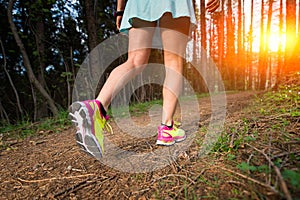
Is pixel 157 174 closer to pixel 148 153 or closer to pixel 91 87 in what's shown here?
pixel 148 153

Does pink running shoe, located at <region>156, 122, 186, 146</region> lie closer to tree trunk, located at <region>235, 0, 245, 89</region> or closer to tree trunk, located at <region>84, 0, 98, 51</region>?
tree trunk, located at <region>84, 0, 98, 51</region>

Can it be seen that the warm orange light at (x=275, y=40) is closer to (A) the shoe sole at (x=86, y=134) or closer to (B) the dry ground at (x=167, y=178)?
(B) the dry ground at (x=167, y=178)

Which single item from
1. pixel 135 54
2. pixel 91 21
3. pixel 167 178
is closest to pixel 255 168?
pixel 167 178

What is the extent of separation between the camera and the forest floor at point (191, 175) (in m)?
0.66

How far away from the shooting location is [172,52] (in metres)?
1.29

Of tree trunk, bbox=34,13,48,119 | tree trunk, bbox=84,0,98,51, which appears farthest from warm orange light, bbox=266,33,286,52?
tree trunk, bbox=34,13,48,119

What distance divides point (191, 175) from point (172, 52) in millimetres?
787

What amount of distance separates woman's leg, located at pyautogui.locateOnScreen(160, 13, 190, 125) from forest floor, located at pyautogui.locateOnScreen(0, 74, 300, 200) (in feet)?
1.06

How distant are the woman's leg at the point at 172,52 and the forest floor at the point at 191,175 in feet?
1.06

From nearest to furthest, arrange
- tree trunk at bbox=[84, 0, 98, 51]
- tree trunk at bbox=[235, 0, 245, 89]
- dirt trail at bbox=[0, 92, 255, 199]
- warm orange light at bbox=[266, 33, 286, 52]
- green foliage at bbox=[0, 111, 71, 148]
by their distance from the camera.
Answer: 1. dirt trail at bbox=[0, 92, 255, 199]
2. green foliage at bbox=[0, 111, 71, 148]
3. tree trunk at bbox=[84, 0, 98, 51]
4. warm orange light at bbox=[266, 33, 286, 52]
5. tree trunk at bbox=[235, 0, 245, 89]

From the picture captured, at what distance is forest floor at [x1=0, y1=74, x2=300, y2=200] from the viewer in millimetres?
663

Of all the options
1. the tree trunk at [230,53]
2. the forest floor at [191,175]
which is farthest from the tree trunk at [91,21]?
the tree trunk at [230,53]

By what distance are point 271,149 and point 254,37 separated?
1591 cm

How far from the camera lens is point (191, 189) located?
2.49ft
